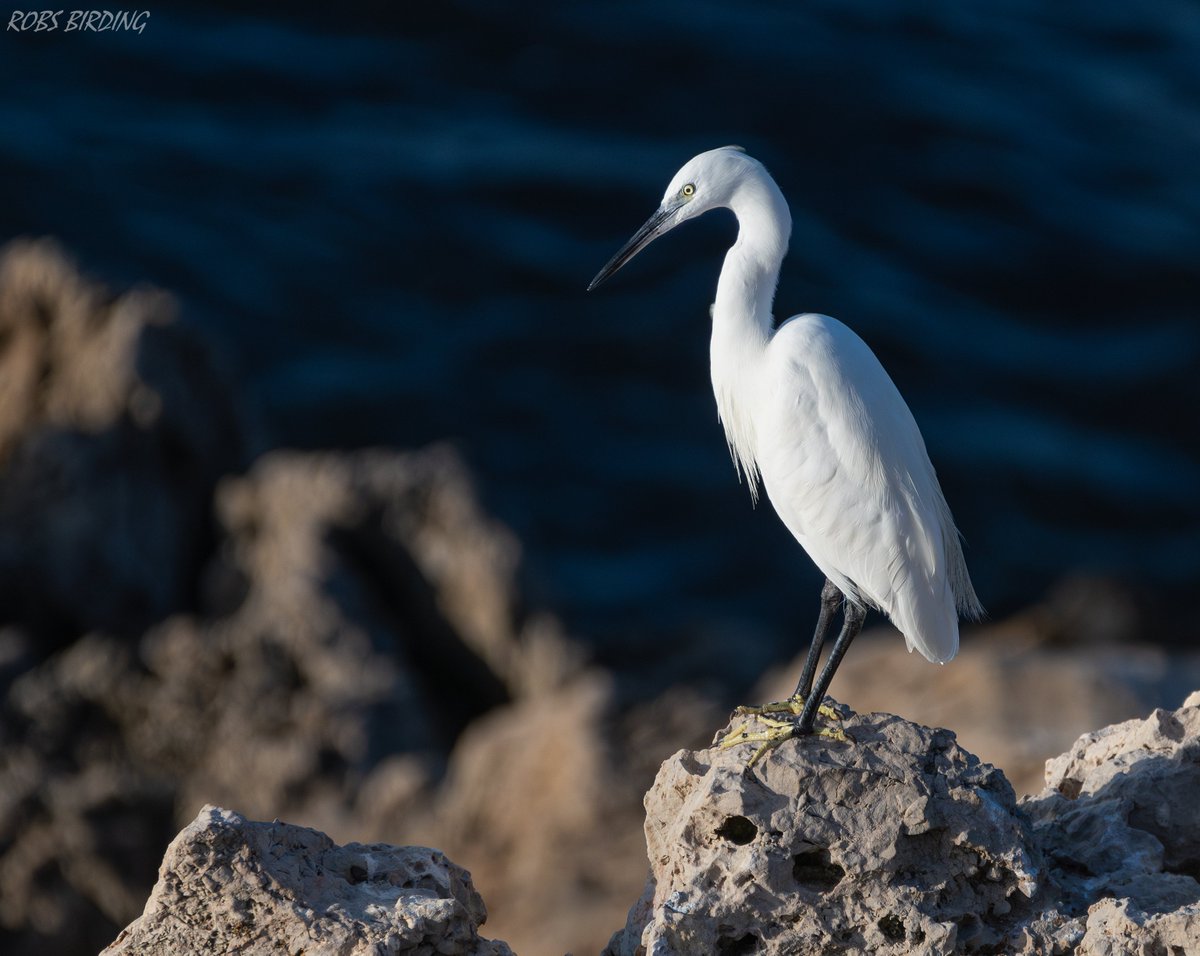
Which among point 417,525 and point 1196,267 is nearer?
point 417,525

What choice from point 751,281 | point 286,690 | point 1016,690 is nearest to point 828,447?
point 751,281

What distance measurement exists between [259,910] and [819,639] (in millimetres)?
2055

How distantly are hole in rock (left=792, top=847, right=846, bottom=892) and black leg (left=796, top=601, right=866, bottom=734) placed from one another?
0.43 m

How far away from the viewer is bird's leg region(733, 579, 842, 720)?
4762 mm

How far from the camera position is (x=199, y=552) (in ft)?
30.4

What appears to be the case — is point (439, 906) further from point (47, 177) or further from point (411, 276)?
point (47, 177)

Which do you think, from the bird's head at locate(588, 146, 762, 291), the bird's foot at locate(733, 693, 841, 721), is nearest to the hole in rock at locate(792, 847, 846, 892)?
the bird's foot at locate(733, 693, 841, 721)

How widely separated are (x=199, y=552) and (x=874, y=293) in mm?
7575

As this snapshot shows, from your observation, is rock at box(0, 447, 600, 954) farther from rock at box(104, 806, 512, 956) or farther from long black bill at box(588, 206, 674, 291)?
rock at box(104, 806, 512, 956)

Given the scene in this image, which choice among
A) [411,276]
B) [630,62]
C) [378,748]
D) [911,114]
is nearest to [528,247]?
[411,276]

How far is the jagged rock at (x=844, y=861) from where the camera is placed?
3.89m

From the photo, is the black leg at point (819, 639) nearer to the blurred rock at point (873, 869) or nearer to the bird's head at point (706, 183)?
the blurred rock at point (873, 869)

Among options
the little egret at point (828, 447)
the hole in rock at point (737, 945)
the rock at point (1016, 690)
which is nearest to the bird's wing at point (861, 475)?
the little egret at point (828, 447)

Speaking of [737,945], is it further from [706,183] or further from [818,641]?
[706,183]
